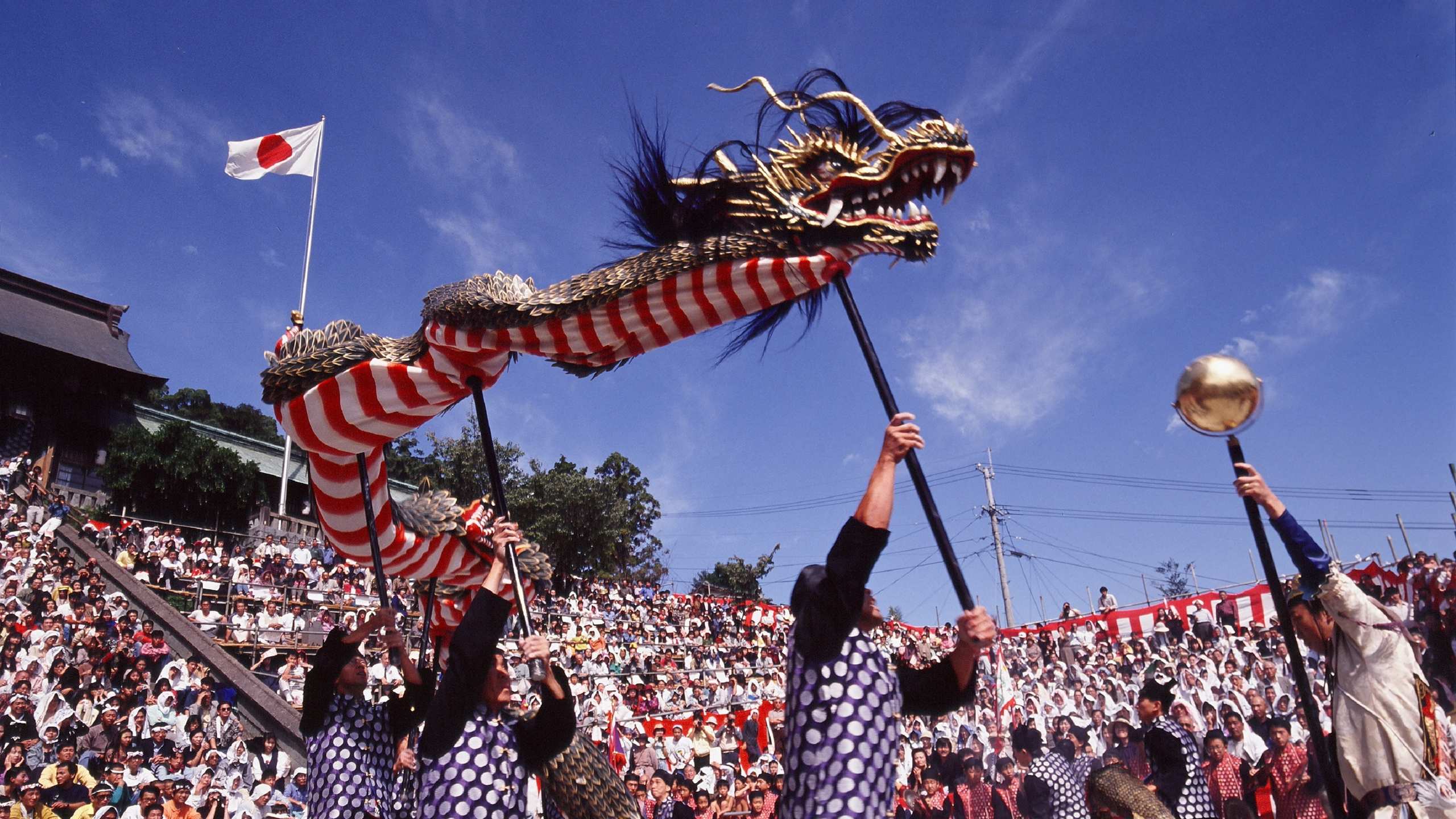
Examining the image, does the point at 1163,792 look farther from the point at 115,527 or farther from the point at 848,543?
the point at 115,527

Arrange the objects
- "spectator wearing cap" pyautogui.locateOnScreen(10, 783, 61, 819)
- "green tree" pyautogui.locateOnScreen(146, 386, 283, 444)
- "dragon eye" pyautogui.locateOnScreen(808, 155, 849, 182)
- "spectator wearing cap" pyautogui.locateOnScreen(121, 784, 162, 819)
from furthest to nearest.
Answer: "green tree" pyautogui.locateOnScreen(146, 386, 283, 444), "spectator wearing cap" pyautogui.locateOnScreen(10, 783, 61, 819), "spectator wearing cap" pyautogui.locateOnScreen(121, 784, 162, 819), "dragon eye" pyautogui.locateOnScreen(808, 155, 849, 182)

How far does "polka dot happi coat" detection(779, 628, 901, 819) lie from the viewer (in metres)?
2.27

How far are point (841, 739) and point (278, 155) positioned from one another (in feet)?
44.0

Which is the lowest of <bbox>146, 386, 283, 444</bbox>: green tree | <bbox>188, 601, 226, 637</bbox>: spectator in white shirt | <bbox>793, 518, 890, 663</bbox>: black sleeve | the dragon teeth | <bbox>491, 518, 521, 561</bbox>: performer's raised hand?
<bbox>793, 518, 890, 663</bbox>: black sleeve

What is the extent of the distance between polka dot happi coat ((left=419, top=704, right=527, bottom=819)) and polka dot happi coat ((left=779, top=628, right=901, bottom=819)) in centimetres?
129

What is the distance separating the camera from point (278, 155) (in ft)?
42.5

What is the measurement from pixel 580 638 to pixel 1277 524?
1480 cm

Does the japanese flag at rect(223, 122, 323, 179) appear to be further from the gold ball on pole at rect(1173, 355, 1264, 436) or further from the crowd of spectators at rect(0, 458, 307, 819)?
the gold ball on pole at rect(1173, 355, 1264, 436)

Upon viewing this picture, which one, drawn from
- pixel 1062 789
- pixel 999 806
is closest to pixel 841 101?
pixel 1062 789

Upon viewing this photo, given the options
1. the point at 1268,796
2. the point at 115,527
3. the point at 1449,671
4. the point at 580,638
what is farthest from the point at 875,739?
the point at 115,527

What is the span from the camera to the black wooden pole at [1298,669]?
276 cm

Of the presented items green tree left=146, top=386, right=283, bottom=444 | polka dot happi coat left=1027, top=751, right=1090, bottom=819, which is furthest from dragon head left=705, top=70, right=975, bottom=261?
green tree left=146, top=386, right=283, bottom=444

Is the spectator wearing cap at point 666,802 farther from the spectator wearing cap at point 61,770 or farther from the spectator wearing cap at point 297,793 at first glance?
the spectator wearing cap at point 61,770

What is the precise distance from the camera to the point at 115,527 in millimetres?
17281
